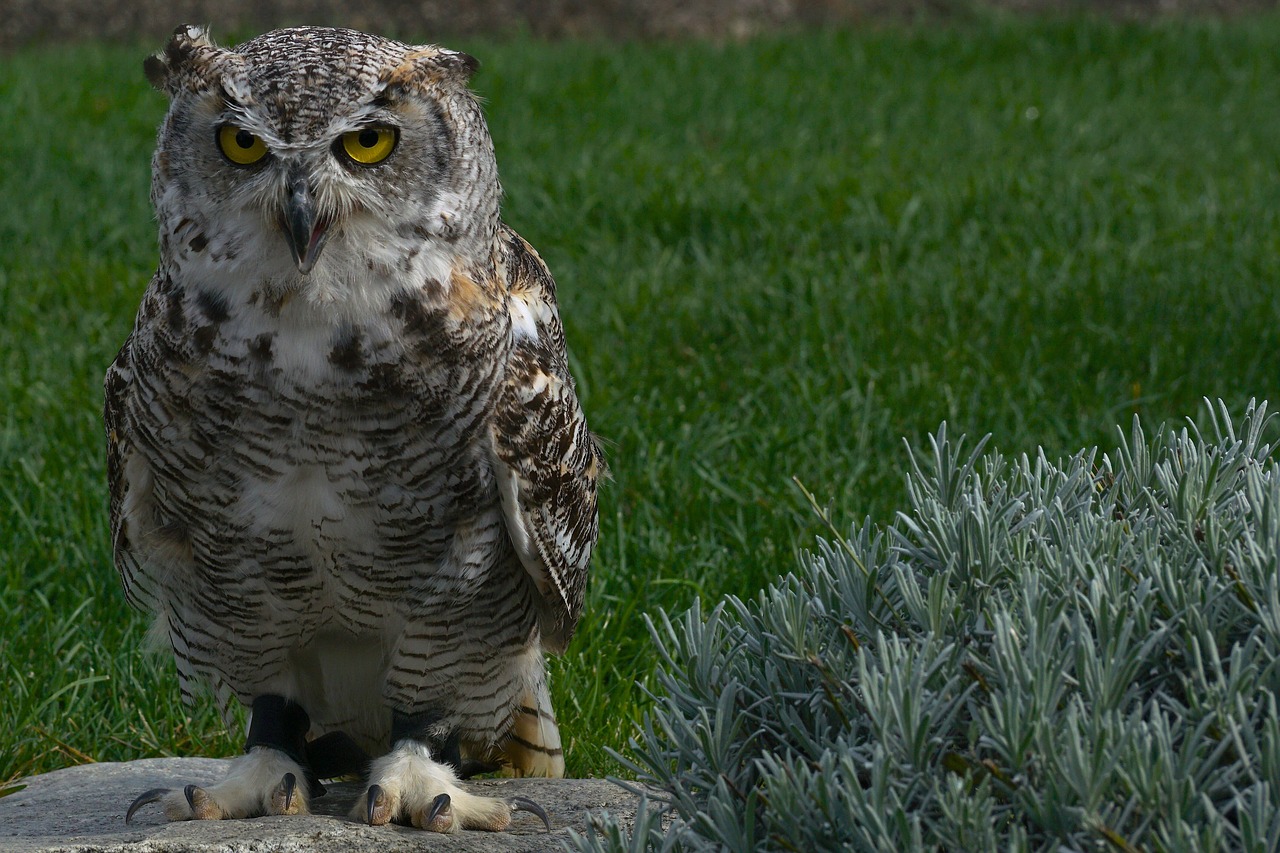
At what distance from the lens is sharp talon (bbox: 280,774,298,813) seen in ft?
9.11

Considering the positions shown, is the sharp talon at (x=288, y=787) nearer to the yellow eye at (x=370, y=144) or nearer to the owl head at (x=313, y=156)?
the owl head at (x=313, y=156)

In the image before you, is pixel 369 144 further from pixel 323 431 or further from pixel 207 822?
pixel 207 822

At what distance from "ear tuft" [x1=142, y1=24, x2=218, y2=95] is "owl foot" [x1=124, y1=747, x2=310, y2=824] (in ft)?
4.23

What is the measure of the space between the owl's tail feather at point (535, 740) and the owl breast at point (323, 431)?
60cm

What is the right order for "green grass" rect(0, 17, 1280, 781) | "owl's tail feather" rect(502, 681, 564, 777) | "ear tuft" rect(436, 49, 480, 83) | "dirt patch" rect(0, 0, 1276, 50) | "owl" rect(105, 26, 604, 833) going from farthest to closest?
"dirt patch" rect(0, 0, 1276, 50), "green grass" rect(0, 17, 1280, 781), "owl's tail feather" rect(502, 681, 564, 777), "ear tuft" rect(436, 49, 480, 83), "owl" rect(105, 26, 604, 833)

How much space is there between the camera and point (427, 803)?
2729 mm

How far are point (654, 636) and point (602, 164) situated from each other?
5.88 m

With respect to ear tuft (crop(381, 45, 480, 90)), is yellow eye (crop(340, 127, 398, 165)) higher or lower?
lower

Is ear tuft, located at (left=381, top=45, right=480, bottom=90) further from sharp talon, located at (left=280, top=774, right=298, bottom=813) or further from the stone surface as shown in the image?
sharp talon, located at (left=280, top=774, right=298, bottom=813)

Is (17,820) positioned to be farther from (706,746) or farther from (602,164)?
(602,164)

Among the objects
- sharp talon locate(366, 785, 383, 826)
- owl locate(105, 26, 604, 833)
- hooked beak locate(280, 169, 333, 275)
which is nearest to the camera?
hooked beak locate(280, 169, 333, 275)

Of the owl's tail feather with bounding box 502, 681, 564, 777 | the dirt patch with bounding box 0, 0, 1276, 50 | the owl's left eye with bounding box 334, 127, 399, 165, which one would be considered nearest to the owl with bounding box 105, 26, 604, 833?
the owl's left eye with bounding box 334, 127, 399, 165

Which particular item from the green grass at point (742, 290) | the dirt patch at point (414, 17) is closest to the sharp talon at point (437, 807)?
the green grass at point (742, 290)

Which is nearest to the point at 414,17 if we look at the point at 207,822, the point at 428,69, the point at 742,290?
the point at 742,290
